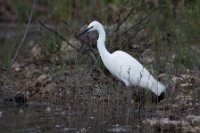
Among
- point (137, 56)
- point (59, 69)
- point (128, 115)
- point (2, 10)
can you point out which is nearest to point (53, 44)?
point (59, 69)

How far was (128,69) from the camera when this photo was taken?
A: 9992mm

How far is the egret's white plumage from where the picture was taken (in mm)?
9609

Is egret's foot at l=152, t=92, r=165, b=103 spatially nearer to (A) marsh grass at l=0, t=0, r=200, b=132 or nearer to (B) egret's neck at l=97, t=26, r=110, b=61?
(A) marsh grass at l=0, t=0, r=200, b=132

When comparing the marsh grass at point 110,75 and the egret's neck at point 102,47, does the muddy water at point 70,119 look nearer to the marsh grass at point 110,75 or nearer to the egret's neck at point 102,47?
the marsh grass at point 110,75

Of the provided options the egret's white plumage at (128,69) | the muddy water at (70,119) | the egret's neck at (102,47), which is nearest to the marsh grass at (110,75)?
the muddy water at (70,119)

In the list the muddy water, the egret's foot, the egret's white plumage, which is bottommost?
the muddy water

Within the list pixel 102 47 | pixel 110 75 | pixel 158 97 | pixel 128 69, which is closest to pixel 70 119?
pixel 158 97

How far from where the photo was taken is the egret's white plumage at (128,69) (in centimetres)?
961

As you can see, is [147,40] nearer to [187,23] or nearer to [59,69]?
[187,23]

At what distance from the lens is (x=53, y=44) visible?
1160 cm

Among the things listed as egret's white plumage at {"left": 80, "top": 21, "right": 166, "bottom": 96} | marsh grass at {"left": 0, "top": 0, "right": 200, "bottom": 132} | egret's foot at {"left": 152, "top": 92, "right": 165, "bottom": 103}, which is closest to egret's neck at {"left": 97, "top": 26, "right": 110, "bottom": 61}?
egret's white plumage at {"left": 80, "top": 21, "right": 166, "bottom": 96}

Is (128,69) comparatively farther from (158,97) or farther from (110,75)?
(110,75)

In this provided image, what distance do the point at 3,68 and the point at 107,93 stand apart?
10.6 ft

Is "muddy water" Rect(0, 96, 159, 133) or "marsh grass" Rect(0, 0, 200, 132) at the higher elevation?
"marsh grass" Rect(0, 0, 200, 132)
